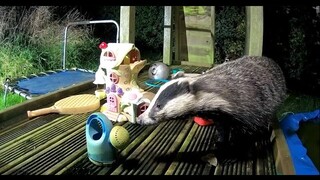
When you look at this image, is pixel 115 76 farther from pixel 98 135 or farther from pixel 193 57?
pixel 193 57

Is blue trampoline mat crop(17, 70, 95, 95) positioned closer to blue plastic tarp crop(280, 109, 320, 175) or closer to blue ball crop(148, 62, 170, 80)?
blue ball crop(148, 62, 170, 80)

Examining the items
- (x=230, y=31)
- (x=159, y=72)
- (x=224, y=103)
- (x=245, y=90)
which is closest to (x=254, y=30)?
(x=159, y=72)

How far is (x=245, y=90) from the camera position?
136 centimetres

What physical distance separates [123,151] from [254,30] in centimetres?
134

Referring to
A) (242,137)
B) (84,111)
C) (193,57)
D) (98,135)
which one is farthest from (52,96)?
(193,57)

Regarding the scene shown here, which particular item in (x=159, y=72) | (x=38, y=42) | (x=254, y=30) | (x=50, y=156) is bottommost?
(x=50, y=156)

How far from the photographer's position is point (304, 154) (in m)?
1.28

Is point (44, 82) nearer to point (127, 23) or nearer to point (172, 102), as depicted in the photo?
point (127, 23)

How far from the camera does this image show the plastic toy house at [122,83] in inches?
66.1

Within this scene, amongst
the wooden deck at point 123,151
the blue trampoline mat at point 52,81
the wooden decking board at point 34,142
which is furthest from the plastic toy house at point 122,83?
the blue trampoline mat at point 52,81

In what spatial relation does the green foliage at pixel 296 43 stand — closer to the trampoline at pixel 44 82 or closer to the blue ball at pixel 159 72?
the blue ball at pixel 159 72

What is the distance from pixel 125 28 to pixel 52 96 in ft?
3.27

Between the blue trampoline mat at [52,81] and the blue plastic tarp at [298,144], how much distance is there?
1.72 metres

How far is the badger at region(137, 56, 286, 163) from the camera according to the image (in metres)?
1.28
